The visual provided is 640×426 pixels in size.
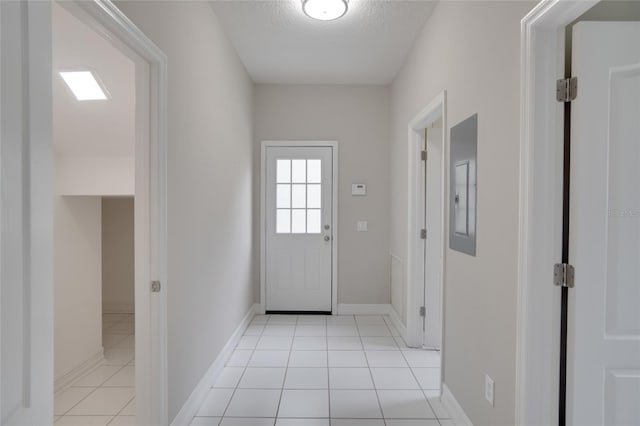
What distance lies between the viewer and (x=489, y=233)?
1858 mm

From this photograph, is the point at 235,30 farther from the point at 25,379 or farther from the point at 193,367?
the point at 25,379


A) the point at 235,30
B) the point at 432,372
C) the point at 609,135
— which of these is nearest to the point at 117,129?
the point at 235,30

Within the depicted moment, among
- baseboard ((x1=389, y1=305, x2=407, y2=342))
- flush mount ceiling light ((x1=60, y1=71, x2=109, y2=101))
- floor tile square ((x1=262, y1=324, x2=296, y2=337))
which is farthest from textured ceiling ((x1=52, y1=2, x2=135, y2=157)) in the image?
baseboard ((x1=389, y1=305, x2=407, y2=342))

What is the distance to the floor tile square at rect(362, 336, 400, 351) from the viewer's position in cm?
346

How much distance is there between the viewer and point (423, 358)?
3250mm

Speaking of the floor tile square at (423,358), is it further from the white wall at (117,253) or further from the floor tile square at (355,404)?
the white wall at (117,253)

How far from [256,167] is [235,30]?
1710 mm

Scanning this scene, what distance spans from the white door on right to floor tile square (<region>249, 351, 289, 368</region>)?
222 centimetres

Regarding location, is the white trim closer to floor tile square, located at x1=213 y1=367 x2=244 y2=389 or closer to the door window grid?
floor tile square, located at x1=213 y1=367 x2=244 y2=389

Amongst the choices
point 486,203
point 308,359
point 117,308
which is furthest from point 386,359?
point 117,308

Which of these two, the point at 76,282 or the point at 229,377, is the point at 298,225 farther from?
the point at 76,282

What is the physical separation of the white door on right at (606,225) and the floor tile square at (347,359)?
1.91 m

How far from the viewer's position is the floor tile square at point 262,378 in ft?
8.85

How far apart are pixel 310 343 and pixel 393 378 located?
977 millimetres
